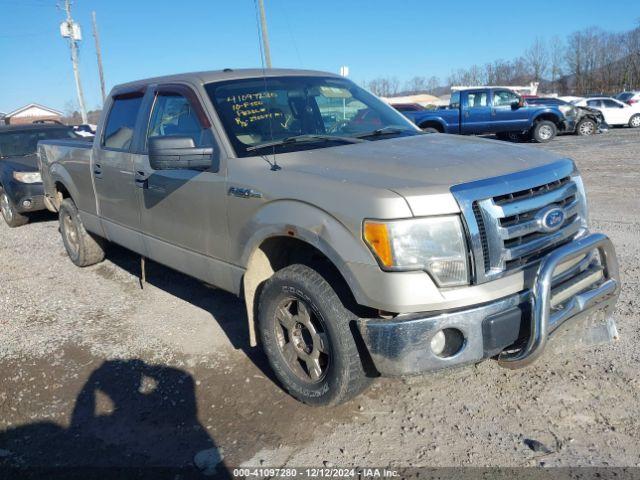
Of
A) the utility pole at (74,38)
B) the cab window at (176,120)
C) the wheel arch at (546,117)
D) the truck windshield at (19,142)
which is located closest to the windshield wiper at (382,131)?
the cab window at (176,120)

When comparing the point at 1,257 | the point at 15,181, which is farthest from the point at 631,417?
the point at 15,181

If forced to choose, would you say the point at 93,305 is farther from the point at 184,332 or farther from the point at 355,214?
the point at 355,214

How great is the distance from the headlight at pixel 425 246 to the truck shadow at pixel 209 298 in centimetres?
153

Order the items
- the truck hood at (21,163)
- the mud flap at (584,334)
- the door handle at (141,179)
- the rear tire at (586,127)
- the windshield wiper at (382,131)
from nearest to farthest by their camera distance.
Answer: the mud flap at (584,334) < the windshield wiper at (382,131) < the door handle at (141,179) < the truck hood at (21,163) < the rear tire at (586,127)

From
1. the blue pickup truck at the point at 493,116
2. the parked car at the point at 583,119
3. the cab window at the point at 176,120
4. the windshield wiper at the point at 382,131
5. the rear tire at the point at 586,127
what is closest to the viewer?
the cab window at the point at 176,120

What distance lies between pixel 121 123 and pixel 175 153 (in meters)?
1.97

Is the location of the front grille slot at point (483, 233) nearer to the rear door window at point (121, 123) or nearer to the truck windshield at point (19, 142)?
the rear door window at point (121, 123)

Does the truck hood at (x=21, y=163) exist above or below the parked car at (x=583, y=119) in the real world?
above

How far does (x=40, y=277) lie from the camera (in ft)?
20.4

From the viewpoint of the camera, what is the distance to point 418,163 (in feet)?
9.82

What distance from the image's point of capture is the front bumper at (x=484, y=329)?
102 inches

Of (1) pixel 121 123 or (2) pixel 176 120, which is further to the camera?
(1) pixel 121 123

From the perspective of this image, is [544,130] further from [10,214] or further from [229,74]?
[229,74]

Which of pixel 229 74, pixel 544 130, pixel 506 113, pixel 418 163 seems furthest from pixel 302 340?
pixel 544 130
